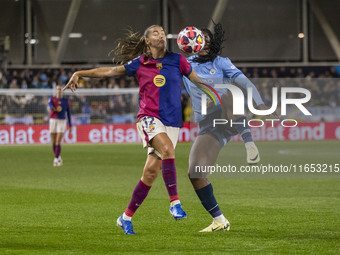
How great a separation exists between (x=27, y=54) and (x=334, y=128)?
1550 centimetres

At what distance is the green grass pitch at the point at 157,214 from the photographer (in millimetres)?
7621

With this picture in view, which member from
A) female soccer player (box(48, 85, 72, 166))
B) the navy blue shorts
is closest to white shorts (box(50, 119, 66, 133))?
female soccer player (box(48, 85, 72, 166))

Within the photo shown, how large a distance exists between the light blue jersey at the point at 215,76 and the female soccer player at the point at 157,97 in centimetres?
39

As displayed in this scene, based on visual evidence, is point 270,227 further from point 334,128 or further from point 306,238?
point 334,128

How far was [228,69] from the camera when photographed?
8445mm

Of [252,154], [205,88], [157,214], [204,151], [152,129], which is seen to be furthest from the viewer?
[157,214]

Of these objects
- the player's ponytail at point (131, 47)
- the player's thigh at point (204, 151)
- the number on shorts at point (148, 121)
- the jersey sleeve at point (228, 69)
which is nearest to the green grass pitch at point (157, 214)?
the player's thigh at point (204, 151)

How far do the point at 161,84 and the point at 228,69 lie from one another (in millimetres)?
842

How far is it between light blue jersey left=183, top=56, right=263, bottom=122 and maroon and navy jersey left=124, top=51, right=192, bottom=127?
49cm

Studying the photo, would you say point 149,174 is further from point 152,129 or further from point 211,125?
point 211,125

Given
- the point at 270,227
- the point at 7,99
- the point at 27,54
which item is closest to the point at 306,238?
the point at 270,227

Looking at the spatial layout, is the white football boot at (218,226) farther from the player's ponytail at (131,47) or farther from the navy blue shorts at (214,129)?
the player's ponytail at (131,47)

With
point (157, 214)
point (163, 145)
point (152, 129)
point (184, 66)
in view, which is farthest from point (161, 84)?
point (157, 214)

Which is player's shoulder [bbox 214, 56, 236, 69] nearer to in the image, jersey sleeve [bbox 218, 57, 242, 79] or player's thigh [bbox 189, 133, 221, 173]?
jersey sleeve [bbox 218, 57, 242, 79]
